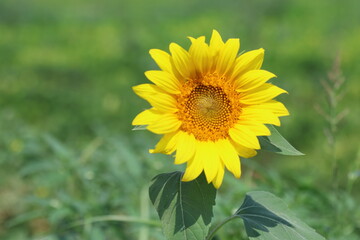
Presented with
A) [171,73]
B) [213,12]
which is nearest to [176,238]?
[171,73]

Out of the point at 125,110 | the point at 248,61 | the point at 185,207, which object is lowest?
the point at 185,207

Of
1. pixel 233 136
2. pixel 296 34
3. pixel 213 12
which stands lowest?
pixel 233 136

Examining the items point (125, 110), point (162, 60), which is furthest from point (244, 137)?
point (125, 110)

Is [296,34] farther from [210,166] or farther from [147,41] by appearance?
[210,166]

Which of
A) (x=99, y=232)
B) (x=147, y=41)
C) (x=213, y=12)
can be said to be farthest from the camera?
(x=213, y=12)

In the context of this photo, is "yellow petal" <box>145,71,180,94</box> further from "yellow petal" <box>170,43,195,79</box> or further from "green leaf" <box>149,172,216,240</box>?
"green leaf" <box>149,172,216,240</box>

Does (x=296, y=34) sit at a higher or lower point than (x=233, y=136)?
higher

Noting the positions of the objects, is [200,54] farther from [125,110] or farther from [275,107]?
[125,110]

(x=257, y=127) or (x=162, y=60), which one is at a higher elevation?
(x=162, y=60)
